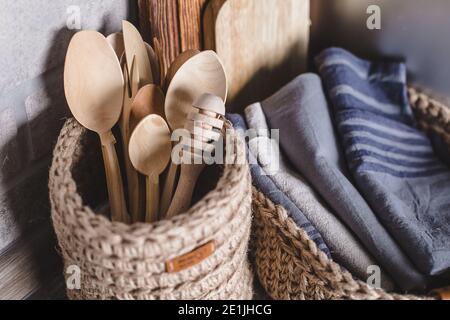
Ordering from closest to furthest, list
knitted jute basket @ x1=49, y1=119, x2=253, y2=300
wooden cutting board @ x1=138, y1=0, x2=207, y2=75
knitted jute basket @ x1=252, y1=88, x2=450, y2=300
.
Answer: knitted jute basket @ x1=49, y1=119, x2=253, y2=300
knitted jute basket @ x1=252, y1=88, x2=450, y2=300
wooden cutting board @ x1=138, y1=0, x2=207, y2=75

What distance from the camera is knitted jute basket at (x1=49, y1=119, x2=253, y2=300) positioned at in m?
0.47

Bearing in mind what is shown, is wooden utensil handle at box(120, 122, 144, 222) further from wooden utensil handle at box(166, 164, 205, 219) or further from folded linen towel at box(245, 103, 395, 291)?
folded linen towel at box(245, 103, 395, 291)

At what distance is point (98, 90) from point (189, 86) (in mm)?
102

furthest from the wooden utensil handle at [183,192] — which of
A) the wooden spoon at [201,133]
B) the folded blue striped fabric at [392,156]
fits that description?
the folded blue striped fabric at [392,156]

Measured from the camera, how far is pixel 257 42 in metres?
0.82

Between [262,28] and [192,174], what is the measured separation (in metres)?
0.34

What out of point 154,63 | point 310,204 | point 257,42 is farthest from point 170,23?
point 310,204

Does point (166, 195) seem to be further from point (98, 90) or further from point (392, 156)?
point (392, 156)

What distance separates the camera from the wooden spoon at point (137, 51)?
0.61 m

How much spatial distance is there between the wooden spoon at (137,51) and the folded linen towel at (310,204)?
16cm

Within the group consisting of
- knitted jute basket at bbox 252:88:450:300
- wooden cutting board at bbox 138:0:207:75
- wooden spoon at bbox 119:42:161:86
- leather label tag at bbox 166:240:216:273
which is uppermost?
wooden cutting board at bbox 138:0:207:75

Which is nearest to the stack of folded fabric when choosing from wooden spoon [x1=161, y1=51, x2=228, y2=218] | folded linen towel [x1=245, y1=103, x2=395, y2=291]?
folded linen towel [x1=245, y1=103, x2=395, y2=291]

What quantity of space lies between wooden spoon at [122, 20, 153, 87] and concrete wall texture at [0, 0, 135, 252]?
0.06 m
